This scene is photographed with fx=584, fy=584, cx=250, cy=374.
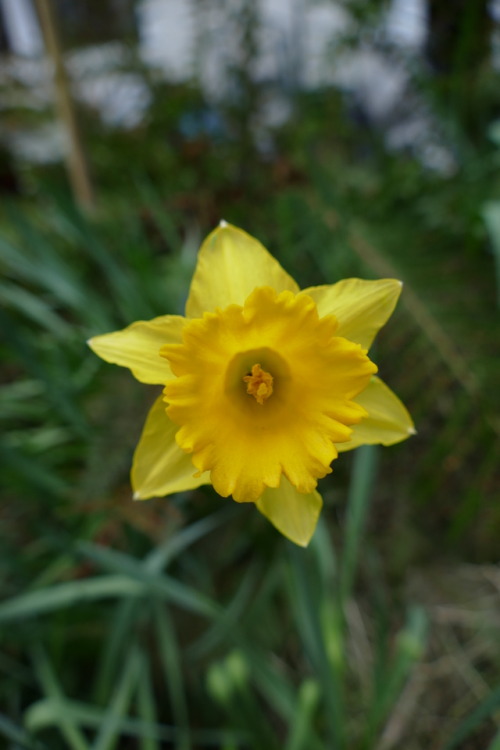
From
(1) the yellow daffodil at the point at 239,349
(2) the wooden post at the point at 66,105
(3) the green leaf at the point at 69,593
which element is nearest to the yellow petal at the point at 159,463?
(1) the yellow daffodil at the point at 239,349

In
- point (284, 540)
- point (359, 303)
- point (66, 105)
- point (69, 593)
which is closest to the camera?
point (359, 303)

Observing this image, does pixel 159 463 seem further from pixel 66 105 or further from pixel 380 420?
pixel 66 105

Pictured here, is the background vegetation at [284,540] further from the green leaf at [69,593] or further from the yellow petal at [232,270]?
the yellow petal at [232,270]

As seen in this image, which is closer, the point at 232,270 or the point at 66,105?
the point at 232,270

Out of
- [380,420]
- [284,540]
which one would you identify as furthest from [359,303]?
[284,540]

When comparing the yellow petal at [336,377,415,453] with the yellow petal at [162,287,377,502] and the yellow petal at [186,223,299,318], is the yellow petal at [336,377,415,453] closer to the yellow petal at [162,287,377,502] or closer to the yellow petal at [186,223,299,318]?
the yellow petal at [162,287,377,502]

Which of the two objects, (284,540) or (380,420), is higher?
(380,420)
